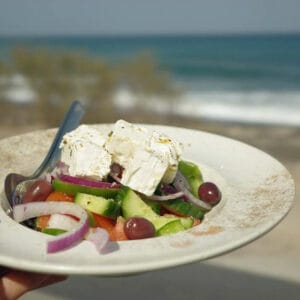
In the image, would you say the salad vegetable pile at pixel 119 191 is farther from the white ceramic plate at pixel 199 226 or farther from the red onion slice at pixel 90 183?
the white ceramic plate at pixel 199 226

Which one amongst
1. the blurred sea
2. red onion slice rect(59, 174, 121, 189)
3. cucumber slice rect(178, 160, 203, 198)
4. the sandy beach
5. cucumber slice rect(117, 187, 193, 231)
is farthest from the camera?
the blurred sea

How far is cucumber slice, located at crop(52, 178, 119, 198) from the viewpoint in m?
2.72

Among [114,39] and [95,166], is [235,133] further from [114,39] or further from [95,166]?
[114,39]

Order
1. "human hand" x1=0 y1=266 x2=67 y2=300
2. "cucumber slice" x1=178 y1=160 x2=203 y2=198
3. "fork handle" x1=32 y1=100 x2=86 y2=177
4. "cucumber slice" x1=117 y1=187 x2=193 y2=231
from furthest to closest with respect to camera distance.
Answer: "fork handle" x1=32 y1=100 x2=86 y2=177 → "cucumber slice" x1=178 y1=160 x2=203 y2=198 → "cucumber slice" x1=117 y1=187 x2=193 y2=231 → "human hand" x1=0 y1=266 x2=67 y2=300

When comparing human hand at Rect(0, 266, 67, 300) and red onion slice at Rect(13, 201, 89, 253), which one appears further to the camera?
human hand at Rect(0, 266, 67, 300)

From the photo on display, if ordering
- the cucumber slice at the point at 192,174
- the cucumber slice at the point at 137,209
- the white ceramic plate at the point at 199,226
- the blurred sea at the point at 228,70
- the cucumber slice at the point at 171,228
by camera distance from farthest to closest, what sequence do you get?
the blurred sea at the point at 228,70 < the cucumber slice at the point at 192,174 < the cucumber slice at the point at 137,209 < the cucumber slice at the point at 171,228 < the white ceramic plate at the point at 199,226

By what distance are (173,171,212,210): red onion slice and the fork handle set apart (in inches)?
34.3

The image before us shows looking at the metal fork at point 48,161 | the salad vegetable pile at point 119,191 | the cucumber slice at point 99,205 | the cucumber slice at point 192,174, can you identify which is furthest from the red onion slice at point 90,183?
the cucumber slice at point 192,174

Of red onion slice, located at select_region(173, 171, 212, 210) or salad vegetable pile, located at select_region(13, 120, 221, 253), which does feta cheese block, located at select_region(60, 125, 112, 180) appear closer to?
salad vegetable pile, located at select_region(13, 120, 221, 253)

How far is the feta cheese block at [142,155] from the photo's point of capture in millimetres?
2713

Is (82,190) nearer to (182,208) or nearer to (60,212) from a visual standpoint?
(60,212)

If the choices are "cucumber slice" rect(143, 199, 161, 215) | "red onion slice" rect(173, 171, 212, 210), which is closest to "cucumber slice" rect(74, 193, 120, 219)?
"cucumber slice" rect(143, 199, 161, 215)

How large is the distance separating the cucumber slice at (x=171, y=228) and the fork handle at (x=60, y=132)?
103 centimetres

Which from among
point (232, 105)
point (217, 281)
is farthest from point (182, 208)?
point (232, 105)
